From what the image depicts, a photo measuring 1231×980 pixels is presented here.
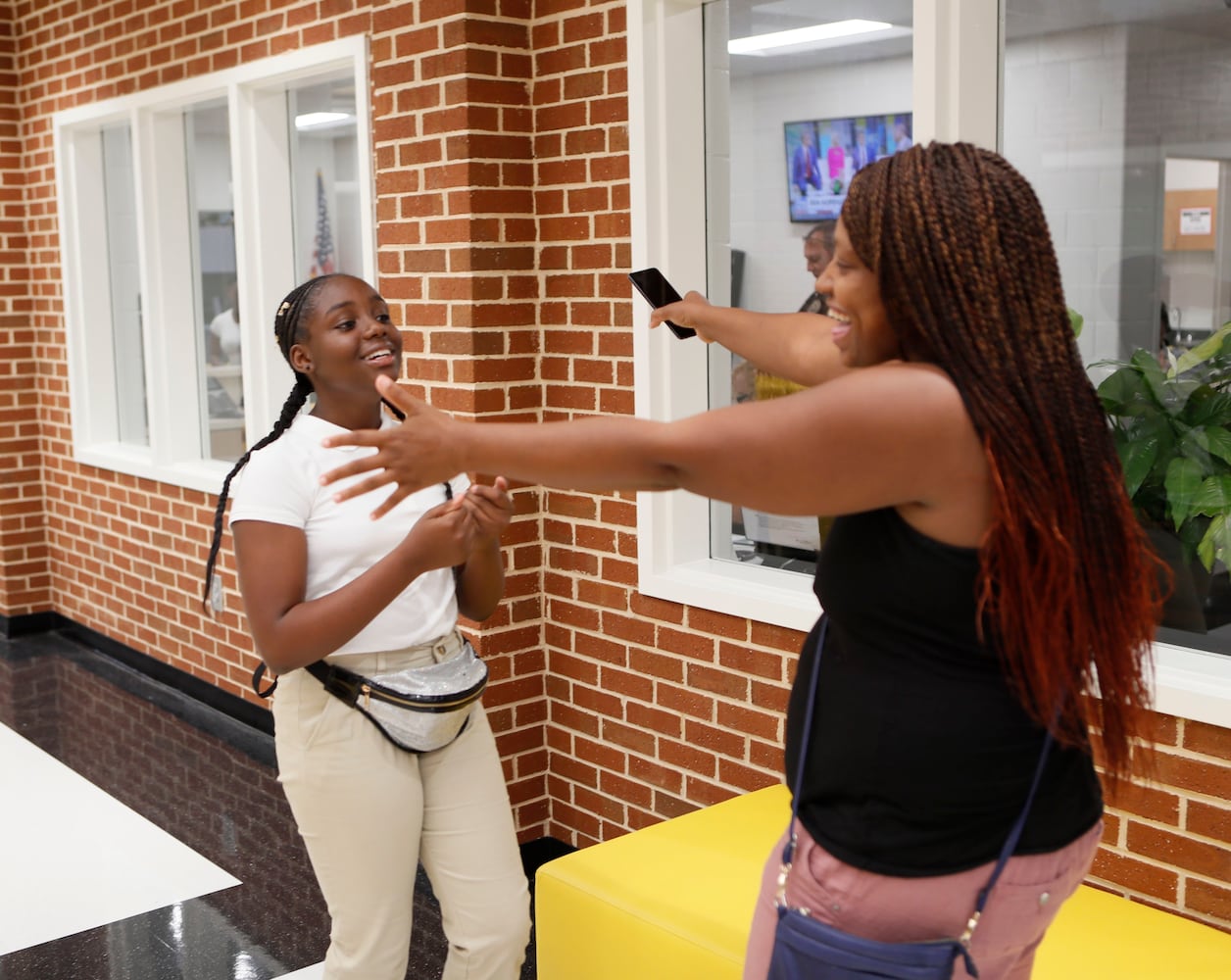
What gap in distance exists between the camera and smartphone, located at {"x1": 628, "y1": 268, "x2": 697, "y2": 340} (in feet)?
7.63

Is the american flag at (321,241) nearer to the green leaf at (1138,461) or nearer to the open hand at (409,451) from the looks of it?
the green leaf at (1138,461)

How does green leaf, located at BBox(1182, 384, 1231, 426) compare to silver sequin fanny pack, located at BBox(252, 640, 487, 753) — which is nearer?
silver sequin fanny pack, located at BBox(252, 640, 487, 753)

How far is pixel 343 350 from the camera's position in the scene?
2.42 metres

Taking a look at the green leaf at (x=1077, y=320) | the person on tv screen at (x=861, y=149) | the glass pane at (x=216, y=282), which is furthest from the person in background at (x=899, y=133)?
the glass pane at (x=216, y=282)

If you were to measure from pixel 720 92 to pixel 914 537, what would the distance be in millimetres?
2578

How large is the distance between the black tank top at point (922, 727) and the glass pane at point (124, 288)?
5.78 meters

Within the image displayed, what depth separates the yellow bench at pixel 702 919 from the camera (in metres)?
2.33

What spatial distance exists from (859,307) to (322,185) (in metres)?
4.20

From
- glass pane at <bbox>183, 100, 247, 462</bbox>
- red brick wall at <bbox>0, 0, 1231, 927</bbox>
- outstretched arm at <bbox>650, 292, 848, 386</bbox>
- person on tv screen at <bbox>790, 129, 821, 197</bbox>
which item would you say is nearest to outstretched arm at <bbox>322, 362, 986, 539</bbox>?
outstretched arm at <bbox>650, 292, 848, 386</bbox>

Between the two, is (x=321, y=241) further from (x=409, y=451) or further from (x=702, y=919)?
(x=409, y=451)

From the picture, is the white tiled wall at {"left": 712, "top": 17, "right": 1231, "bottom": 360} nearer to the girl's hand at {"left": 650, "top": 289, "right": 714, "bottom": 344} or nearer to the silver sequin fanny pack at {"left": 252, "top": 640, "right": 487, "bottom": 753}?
the girl's hand at {"left": 650, "top": 289, "right": 714, "bottom": 344}

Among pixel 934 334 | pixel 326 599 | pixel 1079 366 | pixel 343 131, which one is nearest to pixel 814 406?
pixel 934 334

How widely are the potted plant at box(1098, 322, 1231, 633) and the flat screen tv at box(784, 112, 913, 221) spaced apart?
43.7 inches

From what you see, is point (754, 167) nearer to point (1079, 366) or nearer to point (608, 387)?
point (608, 387)
